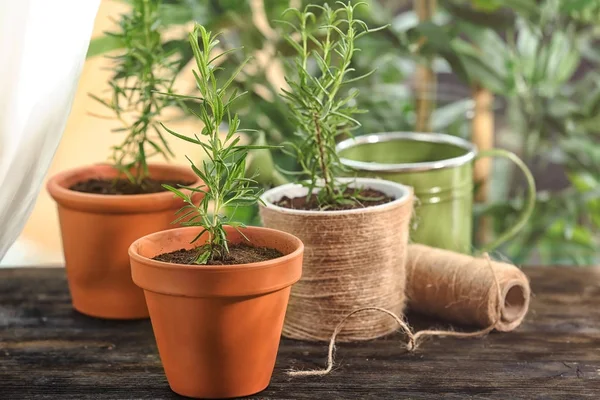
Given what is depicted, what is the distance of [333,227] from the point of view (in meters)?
0.85

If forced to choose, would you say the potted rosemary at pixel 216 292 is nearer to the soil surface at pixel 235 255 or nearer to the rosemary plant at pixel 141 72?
the soil surface at pixel 235 255

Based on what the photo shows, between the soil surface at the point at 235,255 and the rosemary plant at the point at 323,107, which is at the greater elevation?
the rosemary plant at the point at 323,107

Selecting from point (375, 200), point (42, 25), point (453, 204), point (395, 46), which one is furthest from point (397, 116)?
point (42, 25)

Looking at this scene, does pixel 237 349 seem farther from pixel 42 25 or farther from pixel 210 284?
pixel 42 25

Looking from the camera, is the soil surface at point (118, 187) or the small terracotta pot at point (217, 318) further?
the soil surface at point (118, 187)

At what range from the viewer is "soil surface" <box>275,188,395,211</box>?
34.7 inches

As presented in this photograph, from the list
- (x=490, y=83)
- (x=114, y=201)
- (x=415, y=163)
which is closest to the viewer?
(x=114, y=201)

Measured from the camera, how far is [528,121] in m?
1.45

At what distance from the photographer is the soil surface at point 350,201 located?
2.89 feet

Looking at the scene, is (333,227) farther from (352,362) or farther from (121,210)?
(121,210)

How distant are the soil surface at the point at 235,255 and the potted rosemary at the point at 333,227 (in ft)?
0.27

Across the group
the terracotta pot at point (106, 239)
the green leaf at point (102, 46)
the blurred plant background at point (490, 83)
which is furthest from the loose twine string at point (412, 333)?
the green leaf at point (102, 46)

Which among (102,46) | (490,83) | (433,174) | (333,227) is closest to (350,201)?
(333,227)

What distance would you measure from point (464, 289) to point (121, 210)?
0.41 m
